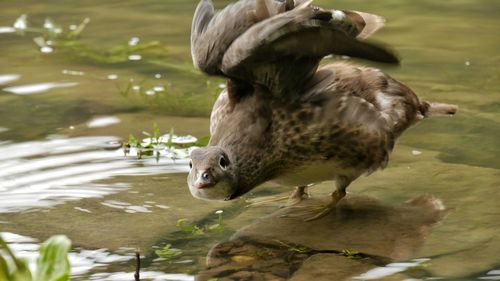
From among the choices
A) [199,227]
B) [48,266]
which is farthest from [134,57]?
[48,266]

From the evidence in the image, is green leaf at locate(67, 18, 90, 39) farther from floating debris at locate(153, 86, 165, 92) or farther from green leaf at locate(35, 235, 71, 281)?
green leaf at locate(35, 235, 71, 281)

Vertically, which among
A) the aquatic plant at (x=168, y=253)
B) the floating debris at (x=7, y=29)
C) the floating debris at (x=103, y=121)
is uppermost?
the floating debris at (x=7, y=29)

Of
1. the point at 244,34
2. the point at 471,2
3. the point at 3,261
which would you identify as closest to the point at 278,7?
the point at 244,34

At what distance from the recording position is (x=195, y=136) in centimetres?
642

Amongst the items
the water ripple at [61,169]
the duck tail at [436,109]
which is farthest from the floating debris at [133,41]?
the duck tail at [436,109]

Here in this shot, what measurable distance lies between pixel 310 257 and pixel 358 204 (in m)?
0.81

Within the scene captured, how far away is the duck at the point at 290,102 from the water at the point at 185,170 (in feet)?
0.86

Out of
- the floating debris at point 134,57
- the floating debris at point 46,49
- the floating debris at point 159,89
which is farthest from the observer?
the floating debris at point 46,49

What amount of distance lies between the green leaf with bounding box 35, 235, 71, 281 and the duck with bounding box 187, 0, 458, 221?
1.14m

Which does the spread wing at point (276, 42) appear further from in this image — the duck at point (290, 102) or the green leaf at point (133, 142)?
the green leaf at point (133, 142)

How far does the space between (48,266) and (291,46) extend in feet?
5.55

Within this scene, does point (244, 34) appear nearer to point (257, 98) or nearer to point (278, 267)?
point (257, 98)

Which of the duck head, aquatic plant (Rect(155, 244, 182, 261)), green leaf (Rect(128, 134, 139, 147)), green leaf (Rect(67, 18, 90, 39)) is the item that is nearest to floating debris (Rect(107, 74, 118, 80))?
green leaf (Rect(67, 18, 90, 39))

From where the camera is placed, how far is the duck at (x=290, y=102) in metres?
4.74
